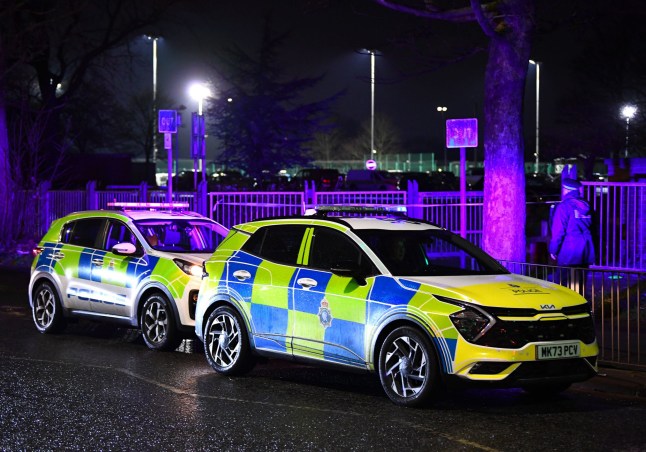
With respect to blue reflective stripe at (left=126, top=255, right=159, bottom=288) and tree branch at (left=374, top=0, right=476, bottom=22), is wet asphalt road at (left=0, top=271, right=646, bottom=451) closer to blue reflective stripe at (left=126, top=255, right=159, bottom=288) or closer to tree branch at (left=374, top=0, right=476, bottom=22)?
blue reflective stripe at (left=126, top=255, right=159, bottom=288)

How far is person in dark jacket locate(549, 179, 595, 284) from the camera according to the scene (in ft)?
46.9

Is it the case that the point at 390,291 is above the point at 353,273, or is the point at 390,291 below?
below

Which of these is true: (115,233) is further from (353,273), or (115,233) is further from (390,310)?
(390,310)

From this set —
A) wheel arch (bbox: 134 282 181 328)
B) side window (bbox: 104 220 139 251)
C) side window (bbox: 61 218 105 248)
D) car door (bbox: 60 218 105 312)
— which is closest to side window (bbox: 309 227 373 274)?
wheel arch (bbox: 134 282 181 328)

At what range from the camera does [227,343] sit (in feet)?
32.3

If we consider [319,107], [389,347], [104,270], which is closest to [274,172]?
[319,107]

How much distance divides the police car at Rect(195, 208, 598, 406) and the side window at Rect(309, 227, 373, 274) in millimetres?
12

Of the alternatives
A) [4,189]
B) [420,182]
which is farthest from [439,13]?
[420,182]

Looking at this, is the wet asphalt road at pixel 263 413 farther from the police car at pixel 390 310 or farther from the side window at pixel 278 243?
the side window at pixel 278 243

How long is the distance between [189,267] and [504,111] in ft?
20.1

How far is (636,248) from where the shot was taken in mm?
17859

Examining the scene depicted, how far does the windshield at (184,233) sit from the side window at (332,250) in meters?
3.37

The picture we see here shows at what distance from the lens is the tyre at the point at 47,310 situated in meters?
12.8

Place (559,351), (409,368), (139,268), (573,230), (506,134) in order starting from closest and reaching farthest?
(559,351) → (409,368) → (139,268) → (573,230) → (506,134)
